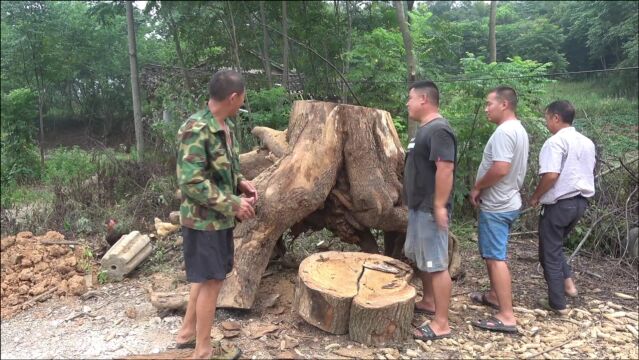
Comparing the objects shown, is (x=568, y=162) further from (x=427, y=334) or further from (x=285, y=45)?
(x=285, y=45)

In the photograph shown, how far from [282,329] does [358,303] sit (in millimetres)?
627

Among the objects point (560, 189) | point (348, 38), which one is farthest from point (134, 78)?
point (560, 189)

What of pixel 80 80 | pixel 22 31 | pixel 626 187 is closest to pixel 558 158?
pixel 626 187

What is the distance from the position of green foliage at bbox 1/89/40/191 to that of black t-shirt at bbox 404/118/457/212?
2474 mm

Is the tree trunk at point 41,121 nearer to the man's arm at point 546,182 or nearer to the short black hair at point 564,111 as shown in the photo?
the man's arm at point 546,182

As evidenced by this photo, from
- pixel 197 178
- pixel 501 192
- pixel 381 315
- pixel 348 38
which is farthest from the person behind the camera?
pixel 348 38

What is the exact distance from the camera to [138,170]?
6.46 meters

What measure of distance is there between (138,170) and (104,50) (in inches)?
64.0

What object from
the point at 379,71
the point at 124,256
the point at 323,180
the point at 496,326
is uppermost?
the point at 379,71

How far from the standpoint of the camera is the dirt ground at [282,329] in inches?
122

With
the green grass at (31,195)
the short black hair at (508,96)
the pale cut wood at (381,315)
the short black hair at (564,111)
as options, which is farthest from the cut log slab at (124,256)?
the short black hair at (564,111)

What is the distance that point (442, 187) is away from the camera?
3172 mm

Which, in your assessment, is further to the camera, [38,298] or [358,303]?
[38,298]

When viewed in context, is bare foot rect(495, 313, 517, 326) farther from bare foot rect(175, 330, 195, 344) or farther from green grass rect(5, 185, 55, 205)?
green grass rect(5, 185, 55, 205)
